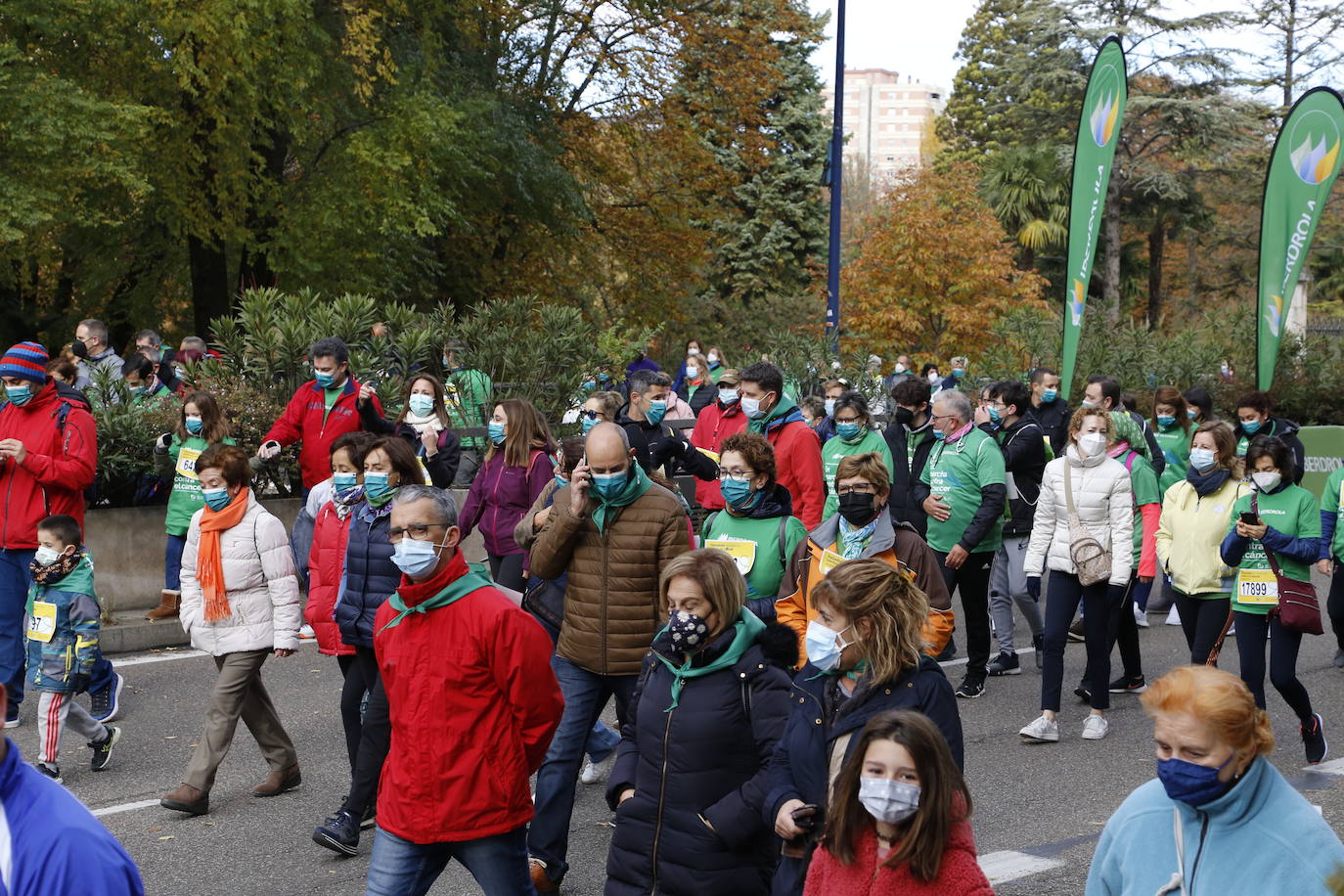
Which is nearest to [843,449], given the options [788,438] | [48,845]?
[788,438]

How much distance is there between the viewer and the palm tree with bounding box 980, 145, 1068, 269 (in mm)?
40406

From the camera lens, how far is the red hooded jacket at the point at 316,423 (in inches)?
427

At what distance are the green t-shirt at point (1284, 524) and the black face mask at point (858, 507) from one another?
9.29 feet

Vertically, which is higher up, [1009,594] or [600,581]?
[600,581]

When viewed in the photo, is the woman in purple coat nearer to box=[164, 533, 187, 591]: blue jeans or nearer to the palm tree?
box=[164, 533, 187, 591]: blue jeans

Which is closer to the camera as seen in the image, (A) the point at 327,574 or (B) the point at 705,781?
(B) the point at 705,781

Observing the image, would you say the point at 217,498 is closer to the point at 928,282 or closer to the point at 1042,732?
the point at 1042,732

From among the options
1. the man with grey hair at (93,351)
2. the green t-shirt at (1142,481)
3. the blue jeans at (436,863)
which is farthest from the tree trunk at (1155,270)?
the blue jeans at (436,863)

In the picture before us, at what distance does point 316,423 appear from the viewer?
1089 centimetres

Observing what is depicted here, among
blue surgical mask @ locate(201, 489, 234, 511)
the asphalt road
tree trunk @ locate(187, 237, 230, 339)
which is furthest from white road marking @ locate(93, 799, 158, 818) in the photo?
tree trunk @ locate(187, 237, 230, 339)

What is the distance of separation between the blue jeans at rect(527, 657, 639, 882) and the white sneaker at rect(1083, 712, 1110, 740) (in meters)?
3.50

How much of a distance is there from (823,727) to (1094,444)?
16.1 feet

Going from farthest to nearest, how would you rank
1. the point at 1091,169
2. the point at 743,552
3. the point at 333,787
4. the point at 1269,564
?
the point at 1091,169, the point at 1269,564, the point at 333,787, the point at 743,552

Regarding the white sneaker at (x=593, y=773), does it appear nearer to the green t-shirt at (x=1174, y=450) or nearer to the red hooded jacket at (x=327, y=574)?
the red hooded jacket at (x=327, y=574)
